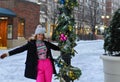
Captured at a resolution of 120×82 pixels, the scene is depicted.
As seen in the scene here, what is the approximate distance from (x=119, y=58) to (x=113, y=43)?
18.5 inches

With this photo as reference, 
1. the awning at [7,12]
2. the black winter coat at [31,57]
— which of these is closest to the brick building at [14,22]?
the awning at [7,12]

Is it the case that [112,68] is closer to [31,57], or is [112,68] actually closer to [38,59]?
[38,59]

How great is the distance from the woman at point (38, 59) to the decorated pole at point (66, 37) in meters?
0.25

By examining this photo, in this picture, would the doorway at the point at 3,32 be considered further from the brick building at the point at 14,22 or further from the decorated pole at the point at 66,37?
the decorated pole at the point at 66,37

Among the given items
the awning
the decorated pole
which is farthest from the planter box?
the awning

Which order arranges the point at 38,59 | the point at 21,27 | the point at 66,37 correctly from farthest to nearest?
the point at 21,27, the point at 38,59, the point at 66,37

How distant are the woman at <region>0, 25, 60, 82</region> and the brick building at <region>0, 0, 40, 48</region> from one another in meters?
25.8

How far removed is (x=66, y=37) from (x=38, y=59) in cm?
77

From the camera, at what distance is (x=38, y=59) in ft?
24.8

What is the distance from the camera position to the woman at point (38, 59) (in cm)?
752

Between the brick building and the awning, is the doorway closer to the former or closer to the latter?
the brick building

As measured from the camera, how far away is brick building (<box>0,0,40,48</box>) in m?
35.0

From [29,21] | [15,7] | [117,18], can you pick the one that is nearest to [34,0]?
[29,21]

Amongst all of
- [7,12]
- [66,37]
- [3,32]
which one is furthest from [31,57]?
[3,32]
